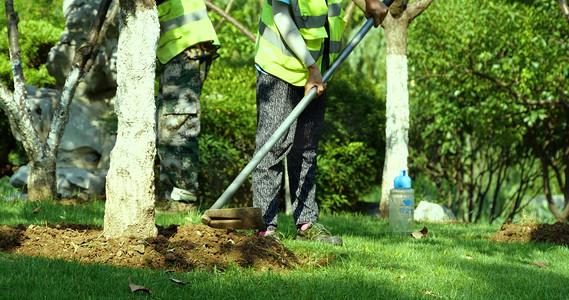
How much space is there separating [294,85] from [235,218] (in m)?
0.99

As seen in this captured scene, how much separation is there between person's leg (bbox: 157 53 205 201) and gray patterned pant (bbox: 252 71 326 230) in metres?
1.33

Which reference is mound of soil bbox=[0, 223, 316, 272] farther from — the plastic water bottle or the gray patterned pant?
the plastic water bottle

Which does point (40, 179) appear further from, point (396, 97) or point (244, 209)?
point (396, 97)

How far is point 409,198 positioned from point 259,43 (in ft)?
6.98

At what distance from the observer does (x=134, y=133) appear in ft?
11.0

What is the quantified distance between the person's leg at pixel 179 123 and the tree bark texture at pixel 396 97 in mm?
2529

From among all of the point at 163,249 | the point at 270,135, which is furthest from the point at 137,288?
the point at 270,135

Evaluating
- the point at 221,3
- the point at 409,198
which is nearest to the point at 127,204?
the point at 409,198

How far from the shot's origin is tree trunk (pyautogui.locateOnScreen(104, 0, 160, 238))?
3.34 metres

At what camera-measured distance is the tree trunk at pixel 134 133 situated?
3338 millimetres

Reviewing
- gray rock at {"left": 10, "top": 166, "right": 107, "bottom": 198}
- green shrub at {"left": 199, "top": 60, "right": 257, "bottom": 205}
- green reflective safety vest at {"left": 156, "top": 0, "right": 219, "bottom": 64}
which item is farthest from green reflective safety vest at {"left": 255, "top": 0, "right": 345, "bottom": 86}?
gray rock at {"left": 10, "top": 166, "right": 107, "bottom": 198}

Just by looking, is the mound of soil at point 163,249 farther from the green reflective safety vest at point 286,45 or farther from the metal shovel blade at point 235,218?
the green reflective safety vest at point 286,45

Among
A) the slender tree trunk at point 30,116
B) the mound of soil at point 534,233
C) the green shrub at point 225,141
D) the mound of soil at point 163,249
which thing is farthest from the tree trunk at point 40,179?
the mound of soil at point 534,233

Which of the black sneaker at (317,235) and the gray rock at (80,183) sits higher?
the gray rock at (80,183)
